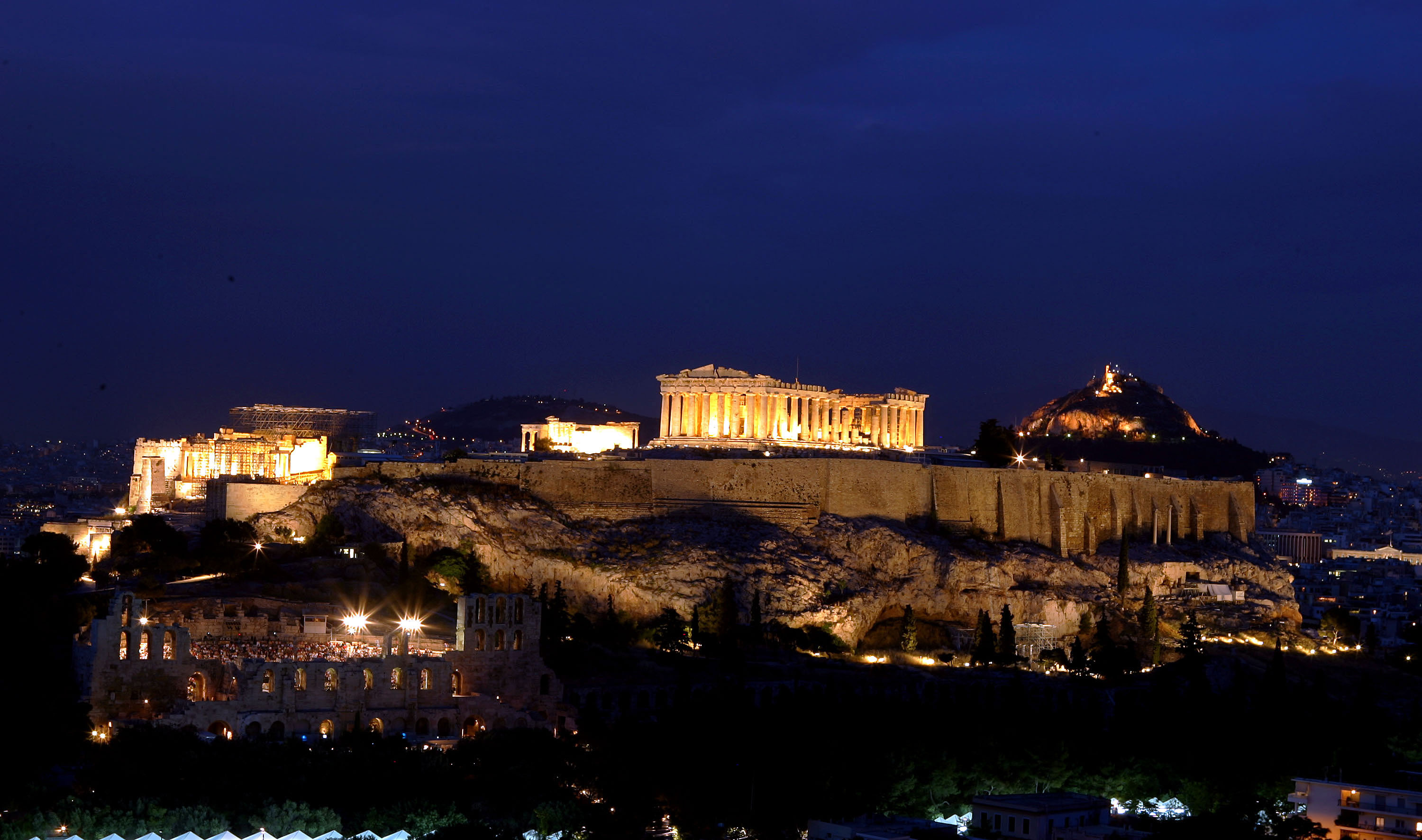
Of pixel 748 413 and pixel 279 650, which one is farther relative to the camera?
pixel 748 413

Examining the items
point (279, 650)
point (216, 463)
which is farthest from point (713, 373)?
point (279, 650)

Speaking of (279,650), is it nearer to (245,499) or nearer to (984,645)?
(245,499)

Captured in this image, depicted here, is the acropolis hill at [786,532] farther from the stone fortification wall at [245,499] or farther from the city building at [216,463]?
the city building at [216,463]

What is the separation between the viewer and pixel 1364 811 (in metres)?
49.5

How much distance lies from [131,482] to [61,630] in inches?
1184

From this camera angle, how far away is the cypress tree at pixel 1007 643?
64.0 meters

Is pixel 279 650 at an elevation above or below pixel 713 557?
below

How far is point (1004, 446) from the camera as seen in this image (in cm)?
8550

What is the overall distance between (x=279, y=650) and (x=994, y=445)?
145 ft

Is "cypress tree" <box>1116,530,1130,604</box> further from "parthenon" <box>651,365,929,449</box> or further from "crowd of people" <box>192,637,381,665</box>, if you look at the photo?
"crowd of people" <box>192,637,381,665</box>

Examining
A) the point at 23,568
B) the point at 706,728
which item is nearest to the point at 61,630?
the point at 23,568

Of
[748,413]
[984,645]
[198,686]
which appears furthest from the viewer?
[748,413]

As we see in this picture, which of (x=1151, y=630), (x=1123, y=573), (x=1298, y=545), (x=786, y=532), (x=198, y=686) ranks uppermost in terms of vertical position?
(x=1298, y=545)

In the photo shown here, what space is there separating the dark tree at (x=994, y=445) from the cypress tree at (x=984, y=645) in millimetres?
19053
